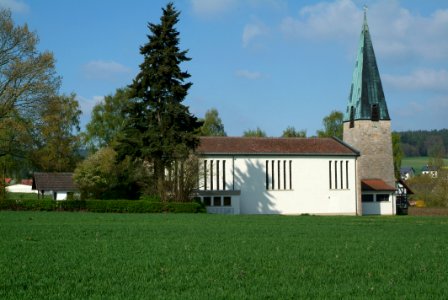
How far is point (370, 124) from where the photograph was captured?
69.9 metres

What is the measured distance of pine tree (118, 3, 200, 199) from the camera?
49688 mm

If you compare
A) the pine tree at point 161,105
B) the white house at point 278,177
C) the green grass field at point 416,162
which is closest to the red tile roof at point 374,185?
the white house at point 278,177

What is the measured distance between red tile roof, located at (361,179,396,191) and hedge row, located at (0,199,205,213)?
26332 mm

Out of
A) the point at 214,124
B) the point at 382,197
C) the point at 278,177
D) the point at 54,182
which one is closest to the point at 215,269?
the point at 278,177

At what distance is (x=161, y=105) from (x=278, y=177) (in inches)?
695

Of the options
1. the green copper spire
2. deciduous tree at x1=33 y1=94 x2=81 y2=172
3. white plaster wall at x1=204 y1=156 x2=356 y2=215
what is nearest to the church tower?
the green copper spire

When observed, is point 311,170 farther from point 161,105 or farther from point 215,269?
point 215,269

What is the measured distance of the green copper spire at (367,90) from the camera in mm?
70000

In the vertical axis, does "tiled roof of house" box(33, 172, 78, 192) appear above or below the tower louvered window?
below

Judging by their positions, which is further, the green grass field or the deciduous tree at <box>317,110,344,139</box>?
the green grass field

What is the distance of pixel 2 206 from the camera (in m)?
45.2

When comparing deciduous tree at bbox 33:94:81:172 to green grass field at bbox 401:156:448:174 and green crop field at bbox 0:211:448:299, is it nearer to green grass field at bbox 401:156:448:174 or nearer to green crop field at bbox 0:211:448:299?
green crop field at bbox 0:211:448:299

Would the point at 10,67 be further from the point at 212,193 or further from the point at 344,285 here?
the point at 344,285

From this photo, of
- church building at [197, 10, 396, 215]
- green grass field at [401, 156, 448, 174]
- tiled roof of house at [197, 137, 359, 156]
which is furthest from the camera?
green grass field at [401, 156, 448, 174]
